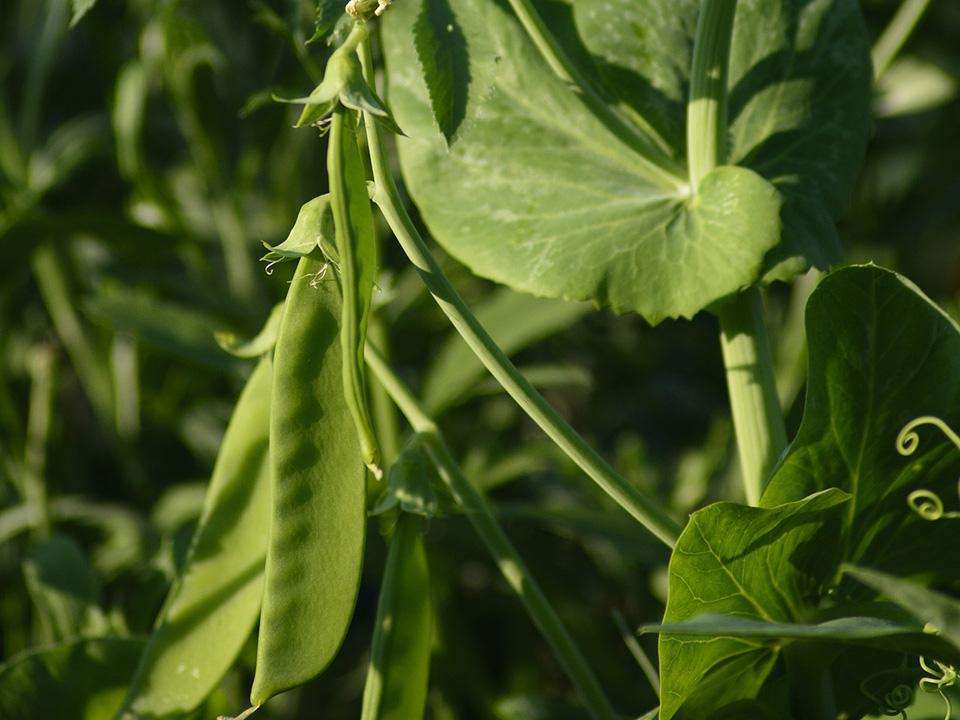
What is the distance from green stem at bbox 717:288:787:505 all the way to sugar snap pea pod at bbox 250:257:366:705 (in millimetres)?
155

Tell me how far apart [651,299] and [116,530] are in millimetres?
488

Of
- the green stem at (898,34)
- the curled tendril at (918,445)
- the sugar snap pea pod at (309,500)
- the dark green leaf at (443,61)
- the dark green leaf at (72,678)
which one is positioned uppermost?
the dark green leaf at (443,61)

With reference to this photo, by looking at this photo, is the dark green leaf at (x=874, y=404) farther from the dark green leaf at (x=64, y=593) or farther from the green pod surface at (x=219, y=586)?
the dark green leaf at (x=64, y=593)

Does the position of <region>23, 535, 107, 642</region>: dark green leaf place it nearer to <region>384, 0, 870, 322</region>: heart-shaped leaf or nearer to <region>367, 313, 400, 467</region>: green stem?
<region>367, 313, 400, 467</region>: green stem

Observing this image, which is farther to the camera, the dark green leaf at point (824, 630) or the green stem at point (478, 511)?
the green stem at point (478, 511)

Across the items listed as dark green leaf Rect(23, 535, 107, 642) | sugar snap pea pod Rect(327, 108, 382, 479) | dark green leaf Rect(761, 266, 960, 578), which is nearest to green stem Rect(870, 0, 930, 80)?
dark green leaf Rect(761, 266, 960, 578)

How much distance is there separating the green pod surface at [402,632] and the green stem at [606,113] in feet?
0.55

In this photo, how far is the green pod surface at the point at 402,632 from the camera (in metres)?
0.38

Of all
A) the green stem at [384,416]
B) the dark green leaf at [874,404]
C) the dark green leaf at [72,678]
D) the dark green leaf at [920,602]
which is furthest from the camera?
the green stem at [384,416]

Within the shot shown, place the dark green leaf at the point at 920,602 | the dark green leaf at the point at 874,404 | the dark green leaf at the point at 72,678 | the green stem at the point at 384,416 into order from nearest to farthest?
the dark green leaf at the point at 920,602 < the dark green leaf at the point at 874,404 < the dark green leaf at the point at 72,678 < the green stem at the point at 384,416

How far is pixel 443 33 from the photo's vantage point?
0.32m

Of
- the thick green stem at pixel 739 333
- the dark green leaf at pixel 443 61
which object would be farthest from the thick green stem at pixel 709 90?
the dark green leaf at pixel 443 61

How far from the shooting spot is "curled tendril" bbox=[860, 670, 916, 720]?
38 centimetres

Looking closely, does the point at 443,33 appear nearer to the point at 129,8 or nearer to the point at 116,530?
the point at 116,530
